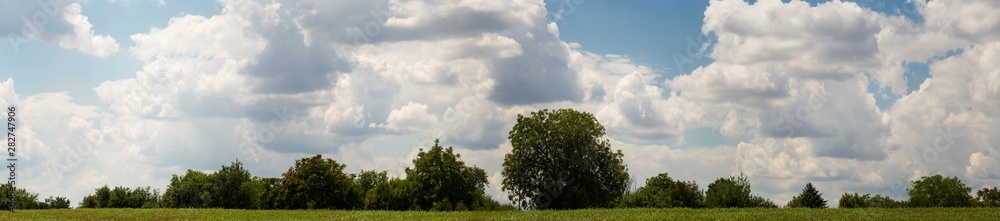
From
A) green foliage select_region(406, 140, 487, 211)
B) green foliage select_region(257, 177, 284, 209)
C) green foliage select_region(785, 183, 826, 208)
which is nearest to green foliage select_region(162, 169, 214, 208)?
green foliage select_region(257, 177, 284, 209)

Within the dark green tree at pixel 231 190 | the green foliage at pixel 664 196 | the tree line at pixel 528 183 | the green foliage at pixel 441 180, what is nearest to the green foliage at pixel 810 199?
the tree line at pixel 528 183

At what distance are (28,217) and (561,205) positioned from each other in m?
48.4

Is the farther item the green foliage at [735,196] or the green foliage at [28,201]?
the green foliage at [28,201]

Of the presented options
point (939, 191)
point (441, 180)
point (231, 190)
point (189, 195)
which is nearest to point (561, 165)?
point (441, 180)

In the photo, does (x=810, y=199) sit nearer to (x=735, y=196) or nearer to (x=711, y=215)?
(x=735, y=196)

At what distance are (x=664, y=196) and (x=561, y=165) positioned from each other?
22.5 m

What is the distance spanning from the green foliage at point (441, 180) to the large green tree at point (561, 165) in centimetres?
461

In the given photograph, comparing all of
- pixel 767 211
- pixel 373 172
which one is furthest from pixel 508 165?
pixel 373 172

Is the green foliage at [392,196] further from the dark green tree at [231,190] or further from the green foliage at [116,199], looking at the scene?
the green foliage at [116,199]

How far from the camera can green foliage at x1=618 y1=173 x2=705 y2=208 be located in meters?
74.9

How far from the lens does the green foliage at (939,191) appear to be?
11562cm

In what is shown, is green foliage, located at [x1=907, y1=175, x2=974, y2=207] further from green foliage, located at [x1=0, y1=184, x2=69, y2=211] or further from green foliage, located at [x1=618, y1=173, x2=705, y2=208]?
green foliage, located at [x1=0, y1=184, x2=69, y2=211]

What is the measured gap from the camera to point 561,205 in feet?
251

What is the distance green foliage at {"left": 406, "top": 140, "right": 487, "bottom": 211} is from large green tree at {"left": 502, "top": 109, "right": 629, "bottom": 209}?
181 inches
